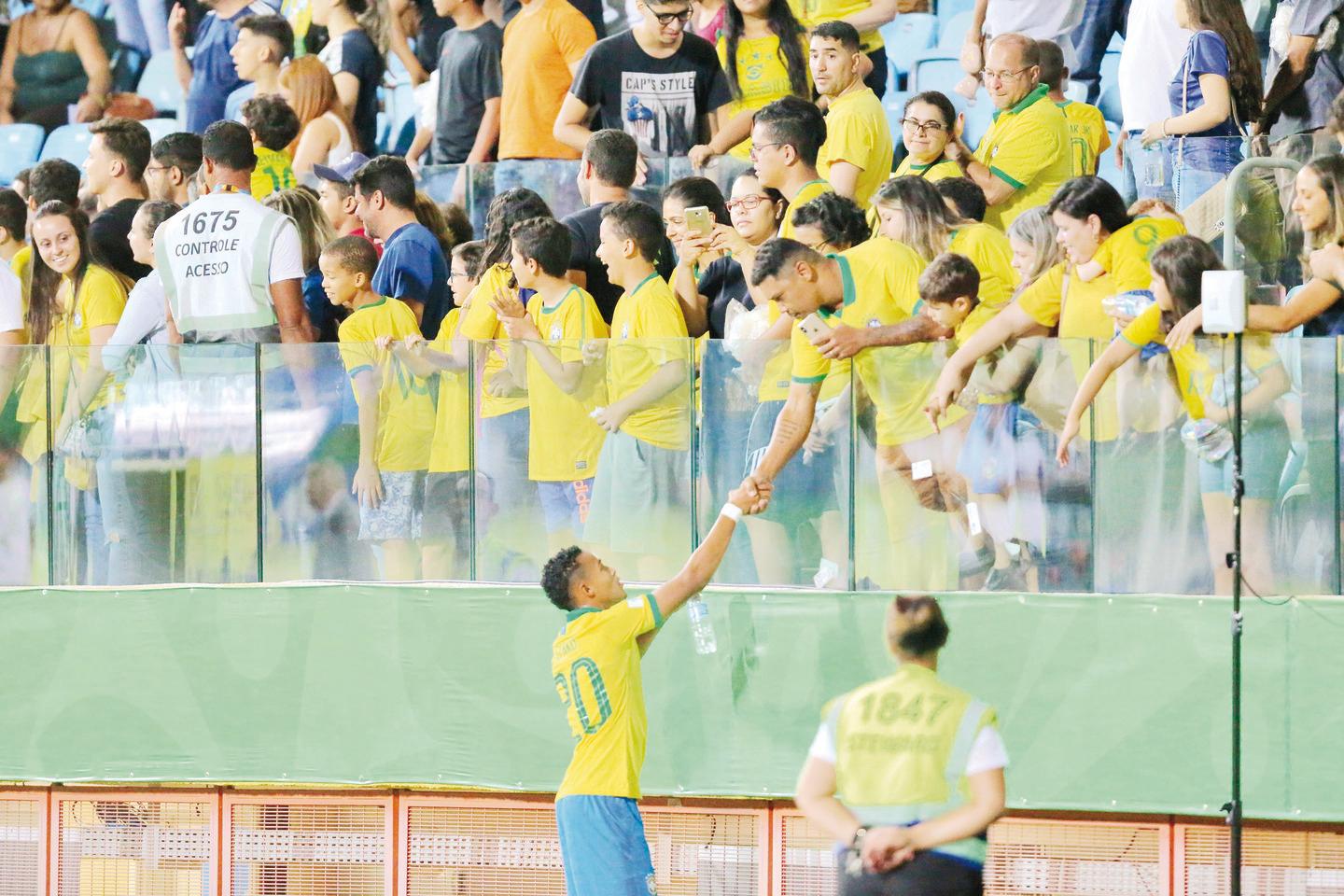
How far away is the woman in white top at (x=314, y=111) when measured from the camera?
12.8 meters

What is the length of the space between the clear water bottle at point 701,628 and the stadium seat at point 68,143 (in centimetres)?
799

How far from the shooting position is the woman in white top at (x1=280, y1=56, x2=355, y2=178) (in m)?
12.8

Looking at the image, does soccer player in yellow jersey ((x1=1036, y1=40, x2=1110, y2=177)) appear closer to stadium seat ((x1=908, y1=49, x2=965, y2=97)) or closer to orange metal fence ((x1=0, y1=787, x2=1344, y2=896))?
stadium seat ((x1=908, y1=49, x2=965, y2=97))

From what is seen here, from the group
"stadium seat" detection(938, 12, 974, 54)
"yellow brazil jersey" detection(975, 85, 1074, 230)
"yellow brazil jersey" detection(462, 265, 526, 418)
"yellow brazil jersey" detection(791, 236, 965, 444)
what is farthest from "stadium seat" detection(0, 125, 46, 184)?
"yellow brazil jersey" detection(791, 236, 965, 444)

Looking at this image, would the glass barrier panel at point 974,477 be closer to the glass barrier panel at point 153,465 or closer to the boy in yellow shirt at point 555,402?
the boy in yellow shirt at point 555,402

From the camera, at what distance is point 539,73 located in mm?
12195

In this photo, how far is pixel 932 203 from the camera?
9.05m

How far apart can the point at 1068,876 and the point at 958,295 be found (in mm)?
2483

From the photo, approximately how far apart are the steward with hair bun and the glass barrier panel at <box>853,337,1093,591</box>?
1.74m

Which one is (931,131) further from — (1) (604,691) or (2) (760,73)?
(1) (604,691)

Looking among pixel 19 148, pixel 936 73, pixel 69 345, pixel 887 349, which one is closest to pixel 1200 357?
pixel 887 349

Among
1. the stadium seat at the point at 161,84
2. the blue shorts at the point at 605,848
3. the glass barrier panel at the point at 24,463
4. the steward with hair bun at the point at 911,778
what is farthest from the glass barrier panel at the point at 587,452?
the stadium seat at the point at 161,84

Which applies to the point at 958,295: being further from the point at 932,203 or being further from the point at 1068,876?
the point at 1068,876

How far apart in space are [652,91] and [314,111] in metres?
2.42
